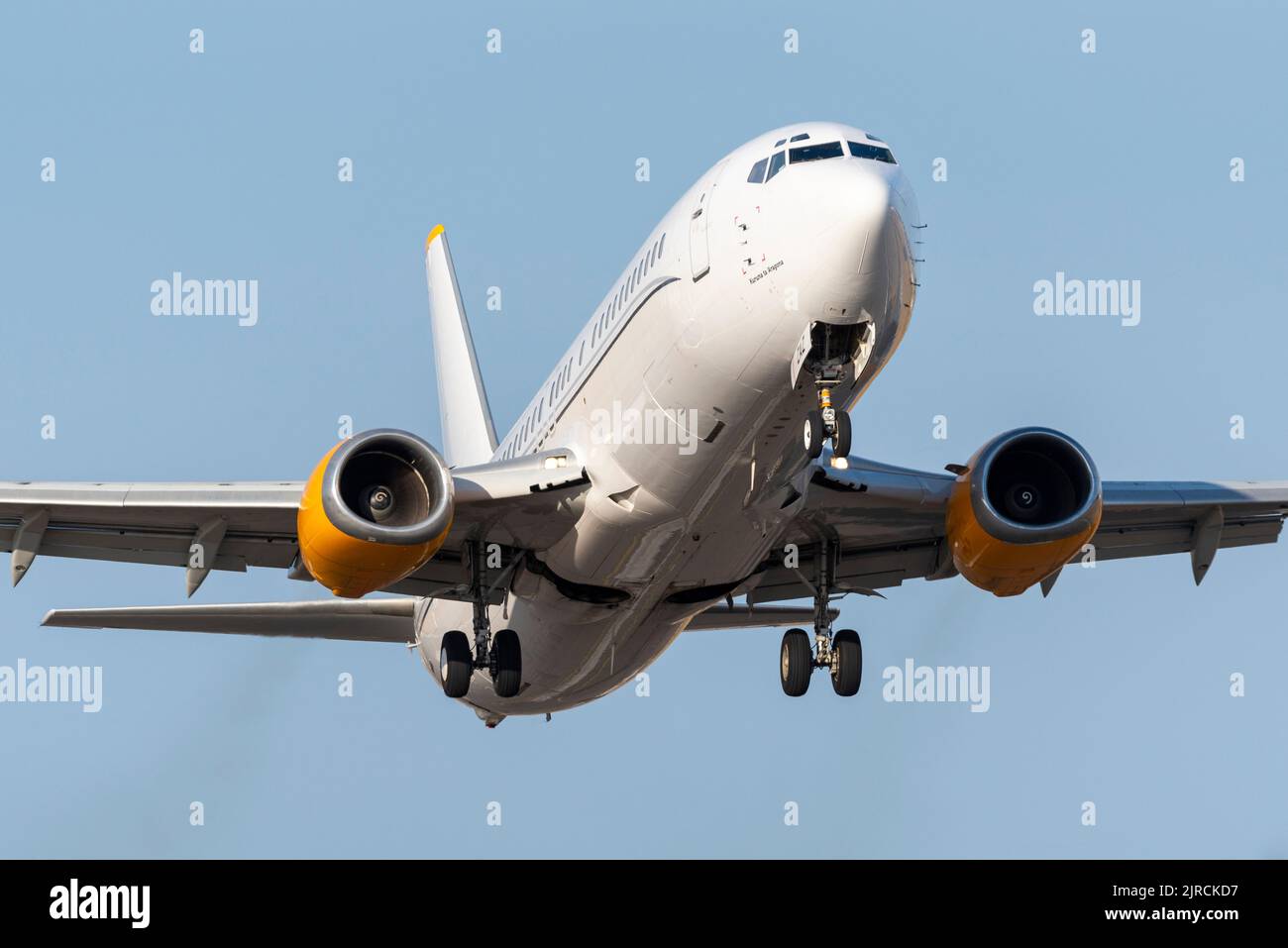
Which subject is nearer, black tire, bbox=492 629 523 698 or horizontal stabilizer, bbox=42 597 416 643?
black tire, bbox=492 629 523 698

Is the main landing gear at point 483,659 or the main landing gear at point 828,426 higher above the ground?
the main landing gear at point 828,426

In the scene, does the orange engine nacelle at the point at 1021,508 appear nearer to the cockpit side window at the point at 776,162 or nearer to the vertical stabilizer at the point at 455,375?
the cockpit side window at the point at 776,162

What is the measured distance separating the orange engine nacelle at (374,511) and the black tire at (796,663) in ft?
20.1

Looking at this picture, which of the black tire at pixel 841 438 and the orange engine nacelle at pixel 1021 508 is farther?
the orange engine nacelle at pixel 1021 508

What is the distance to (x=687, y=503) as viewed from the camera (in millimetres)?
27078

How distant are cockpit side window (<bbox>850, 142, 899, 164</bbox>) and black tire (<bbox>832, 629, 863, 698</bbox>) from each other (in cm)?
889

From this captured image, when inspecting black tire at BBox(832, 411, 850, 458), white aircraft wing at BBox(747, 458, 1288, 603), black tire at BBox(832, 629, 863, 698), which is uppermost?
black tire at BBox(832, 411, 850, 458)

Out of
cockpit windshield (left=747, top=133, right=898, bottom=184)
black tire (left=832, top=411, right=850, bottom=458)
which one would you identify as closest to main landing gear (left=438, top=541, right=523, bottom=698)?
black tire (left=832, top=411, right=850, bottom=458)

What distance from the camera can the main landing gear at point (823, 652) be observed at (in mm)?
30797

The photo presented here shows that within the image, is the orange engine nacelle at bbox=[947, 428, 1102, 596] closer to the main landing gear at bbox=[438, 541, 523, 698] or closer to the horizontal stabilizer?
the main landing gear at bbox=[438, 541, 523, 698]

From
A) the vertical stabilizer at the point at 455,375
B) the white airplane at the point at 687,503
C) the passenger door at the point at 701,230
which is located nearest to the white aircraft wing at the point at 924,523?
the white airplane at the point at 687,503

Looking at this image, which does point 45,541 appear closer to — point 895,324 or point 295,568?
point 295,568

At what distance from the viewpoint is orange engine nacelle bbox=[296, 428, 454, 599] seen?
27.5 m

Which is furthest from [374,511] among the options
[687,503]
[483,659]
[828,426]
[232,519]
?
[828,426]
